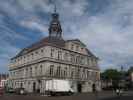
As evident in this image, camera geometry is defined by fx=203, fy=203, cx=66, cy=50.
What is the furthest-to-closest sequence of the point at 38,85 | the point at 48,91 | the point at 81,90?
the point at 81,90
the point at 38,85
the point at 48,91

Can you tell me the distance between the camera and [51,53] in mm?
53719

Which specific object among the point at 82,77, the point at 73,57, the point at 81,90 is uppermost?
the point at 73,57

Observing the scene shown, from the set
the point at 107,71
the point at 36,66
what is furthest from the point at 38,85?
the point at 107,71

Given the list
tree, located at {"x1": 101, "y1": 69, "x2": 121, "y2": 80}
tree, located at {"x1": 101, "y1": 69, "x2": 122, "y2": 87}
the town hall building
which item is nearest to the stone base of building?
the town hall building

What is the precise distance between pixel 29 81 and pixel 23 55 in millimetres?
10648

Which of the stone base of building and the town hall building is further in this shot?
the town hall building

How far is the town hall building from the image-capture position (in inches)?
2093

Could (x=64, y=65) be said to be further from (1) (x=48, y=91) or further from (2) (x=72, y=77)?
(1) (x=48, y=91)

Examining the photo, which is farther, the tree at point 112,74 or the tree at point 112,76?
the tree at point 112,74

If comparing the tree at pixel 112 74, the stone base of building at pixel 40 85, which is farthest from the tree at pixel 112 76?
the stone base of building at pixel 40 85

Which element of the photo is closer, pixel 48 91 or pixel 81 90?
pixel 48 91

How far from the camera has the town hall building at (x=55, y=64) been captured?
53.2 m

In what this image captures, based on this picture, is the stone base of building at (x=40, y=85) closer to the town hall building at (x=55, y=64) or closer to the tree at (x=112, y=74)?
the town hall building at (x=55, y=64)

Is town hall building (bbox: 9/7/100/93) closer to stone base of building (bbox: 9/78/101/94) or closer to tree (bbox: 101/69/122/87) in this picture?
stone base of building (bbox: 9/78/101/94)
